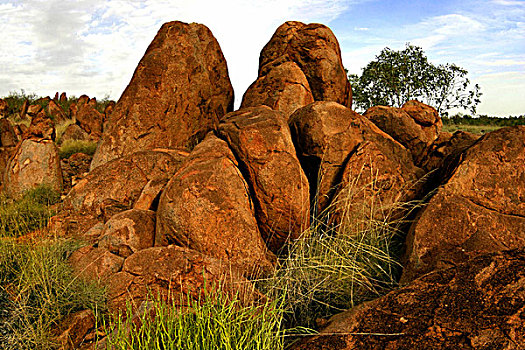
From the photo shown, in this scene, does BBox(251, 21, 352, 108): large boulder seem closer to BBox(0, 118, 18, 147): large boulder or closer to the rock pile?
the rock pile

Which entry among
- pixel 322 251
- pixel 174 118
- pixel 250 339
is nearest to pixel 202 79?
pixel 174 118

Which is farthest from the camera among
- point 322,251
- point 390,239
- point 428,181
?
point 428,181

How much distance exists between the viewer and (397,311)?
320 centimetres

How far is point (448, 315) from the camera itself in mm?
3004

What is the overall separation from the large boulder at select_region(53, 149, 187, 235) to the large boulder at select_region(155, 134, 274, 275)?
65.6 inches

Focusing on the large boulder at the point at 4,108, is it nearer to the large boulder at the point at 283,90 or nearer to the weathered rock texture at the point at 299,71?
the weathered rock texture at the point at 299,71

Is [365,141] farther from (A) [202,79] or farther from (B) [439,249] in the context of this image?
(A) [202,79]

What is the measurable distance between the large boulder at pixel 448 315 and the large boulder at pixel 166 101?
A: 647cm

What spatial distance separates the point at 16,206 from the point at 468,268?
30.4 feet

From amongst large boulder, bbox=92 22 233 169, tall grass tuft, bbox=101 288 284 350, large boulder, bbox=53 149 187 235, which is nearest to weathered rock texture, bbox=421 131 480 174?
large boulder, bbox=53 149 187 235

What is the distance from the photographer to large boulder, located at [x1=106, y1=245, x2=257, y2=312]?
4559mm

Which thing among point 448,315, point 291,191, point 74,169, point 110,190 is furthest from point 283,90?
point 74,169

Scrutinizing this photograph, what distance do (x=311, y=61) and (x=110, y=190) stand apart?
4.44 meters

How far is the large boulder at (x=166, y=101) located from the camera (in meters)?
9.19
